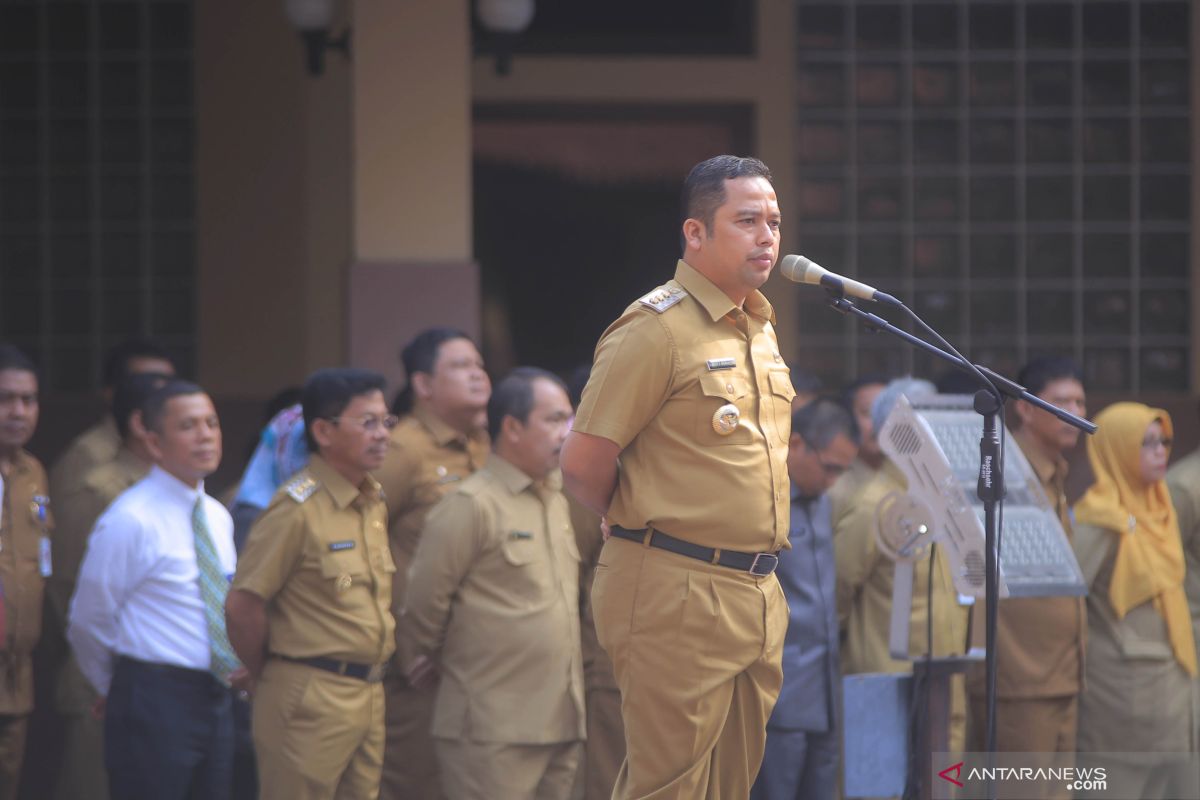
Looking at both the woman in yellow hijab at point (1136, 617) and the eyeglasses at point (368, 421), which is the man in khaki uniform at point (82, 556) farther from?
the woman in yellow hijab at point (1136, 617)

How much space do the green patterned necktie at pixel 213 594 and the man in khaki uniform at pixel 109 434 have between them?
4.00ft

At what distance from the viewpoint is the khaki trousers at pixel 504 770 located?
5.34m

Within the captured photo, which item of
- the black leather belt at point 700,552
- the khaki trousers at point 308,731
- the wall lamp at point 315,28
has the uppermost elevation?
the wall lamp at point 315,28

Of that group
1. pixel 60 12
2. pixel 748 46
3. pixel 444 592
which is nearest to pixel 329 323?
pixel 60 12

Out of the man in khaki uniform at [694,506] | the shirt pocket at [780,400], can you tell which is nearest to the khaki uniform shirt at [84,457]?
the man in khaki uniform at [694,506]

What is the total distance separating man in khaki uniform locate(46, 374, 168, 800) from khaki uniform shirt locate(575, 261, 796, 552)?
2.88 m

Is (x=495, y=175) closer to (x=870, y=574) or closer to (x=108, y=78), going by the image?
(x=108, y=78)

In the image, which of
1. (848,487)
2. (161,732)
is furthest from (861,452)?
(161,732)

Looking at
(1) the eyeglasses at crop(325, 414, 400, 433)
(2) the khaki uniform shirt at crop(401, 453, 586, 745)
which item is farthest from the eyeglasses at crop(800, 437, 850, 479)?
(1) the eyeglasses at crop(325, 414, 400, 433)

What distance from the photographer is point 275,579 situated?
516 cm

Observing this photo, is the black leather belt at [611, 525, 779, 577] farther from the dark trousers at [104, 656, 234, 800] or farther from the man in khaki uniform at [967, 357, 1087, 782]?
the man in khaki uniform at [967, 357, 1087, 782]

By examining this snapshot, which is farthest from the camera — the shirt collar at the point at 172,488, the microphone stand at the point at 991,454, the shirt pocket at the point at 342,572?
the shirt collar at the point at 172,488

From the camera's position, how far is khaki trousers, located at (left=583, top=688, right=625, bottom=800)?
591cm

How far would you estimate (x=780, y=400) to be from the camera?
4148 mm
